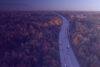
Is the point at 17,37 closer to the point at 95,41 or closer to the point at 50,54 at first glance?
the point at 50,54

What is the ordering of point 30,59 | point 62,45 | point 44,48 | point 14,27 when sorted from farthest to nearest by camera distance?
point 14,27, point 62,45, point 44,48, point 30,59

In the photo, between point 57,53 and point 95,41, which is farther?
point 95,41

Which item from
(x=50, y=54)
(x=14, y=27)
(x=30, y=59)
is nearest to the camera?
(x=30, y=59)

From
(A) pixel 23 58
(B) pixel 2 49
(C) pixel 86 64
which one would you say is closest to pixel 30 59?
(A) pixel 23 58

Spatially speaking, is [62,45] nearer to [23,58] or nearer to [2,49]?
[23,58]

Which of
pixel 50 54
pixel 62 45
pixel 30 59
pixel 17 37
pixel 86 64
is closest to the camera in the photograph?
pixel 86 64

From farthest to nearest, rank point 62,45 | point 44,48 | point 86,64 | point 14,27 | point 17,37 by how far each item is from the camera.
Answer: point 14,27 < point 17,37 < point 62,45 < point 44,48 < point 86,64

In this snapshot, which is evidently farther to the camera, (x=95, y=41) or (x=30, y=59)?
(x=95, y=41)

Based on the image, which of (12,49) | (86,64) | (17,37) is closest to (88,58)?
(86,64)

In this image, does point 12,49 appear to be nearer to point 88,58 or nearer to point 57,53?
point 57,53
